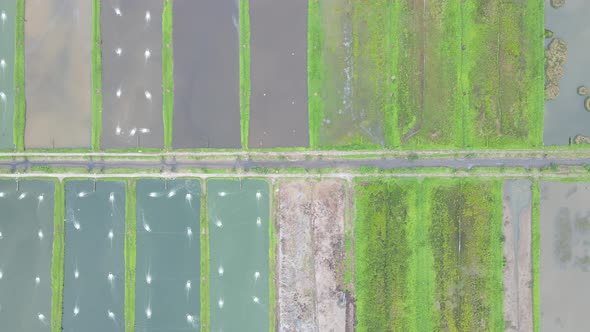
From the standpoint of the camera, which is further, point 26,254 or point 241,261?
point 26,254

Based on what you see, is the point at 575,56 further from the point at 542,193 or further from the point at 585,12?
the point at 542,193

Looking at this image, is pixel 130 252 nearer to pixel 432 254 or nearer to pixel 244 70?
pixel 244 70

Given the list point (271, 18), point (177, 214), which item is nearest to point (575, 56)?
point (271, 18)

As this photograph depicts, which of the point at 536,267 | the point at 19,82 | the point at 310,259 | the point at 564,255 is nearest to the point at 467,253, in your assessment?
the point at 536,267

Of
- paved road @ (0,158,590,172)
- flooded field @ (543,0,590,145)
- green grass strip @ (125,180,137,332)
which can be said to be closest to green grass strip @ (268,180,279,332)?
paved road @ (0,158,590,172)

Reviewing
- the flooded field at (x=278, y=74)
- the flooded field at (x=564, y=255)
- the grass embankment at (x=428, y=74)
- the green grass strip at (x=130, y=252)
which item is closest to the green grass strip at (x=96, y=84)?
the green grass strip at (x=130, y=252)

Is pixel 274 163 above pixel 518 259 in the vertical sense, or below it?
above
